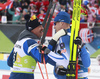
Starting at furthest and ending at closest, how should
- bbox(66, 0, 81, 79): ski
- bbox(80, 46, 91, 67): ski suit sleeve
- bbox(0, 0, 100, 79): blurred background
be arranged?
1. bbox(0, 0, 100, 79): blurred background
2. bbox(80, 46, 91, 67): ski suit sleeve
3. bbox(66, 0, 81, 79): ski

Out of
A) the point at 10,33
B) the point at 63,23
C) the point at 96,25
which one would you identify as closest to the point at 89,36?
the point at 96,25

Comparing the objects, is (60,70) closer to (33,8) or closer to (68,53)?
(68,53)

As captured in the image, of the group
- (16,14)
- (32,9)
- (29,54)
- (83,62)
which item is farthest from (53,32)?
(29,54)

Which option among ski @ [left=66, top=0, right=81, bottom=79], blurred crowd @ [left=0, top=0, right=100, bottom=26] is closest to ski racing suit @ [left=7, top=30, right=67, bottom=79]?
ski @ [left=66, top=0, right=81, bottom=79]

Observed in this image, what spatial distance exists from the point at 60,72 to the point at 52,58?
199 millimetres

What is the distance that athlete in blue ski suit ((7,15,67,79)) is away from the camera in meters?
3.02

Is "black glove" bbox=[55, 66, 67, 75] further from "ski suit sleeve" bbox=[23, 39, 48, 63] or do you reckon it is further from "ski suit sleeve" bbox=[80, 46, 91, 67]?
"ski suit sleeve" bbox=[80, 46, 91, 67]

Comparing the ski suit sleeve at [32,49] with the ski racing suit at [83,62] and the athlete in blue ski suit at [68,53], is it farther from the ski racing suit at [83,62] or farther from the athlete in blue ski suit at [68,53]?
the ski racing suit at [83,62]

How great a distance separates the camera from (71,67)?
3168mm

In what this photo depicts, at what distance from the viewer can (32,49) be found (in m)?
3.03

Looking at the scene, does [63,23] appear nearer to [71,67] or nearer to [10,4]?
[71,67]

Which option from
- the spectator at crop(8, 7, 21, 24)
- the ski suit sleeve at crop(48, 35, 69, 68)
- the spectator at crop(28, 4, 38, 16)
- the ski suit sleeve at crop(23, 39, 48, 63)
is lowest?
the ski suit sleeve at crop(48, 35, 69, 68)

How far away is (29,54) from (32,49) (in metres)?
0.13

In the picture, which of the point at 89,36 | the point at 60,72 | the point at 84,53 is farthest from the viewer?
the point at 89,36
